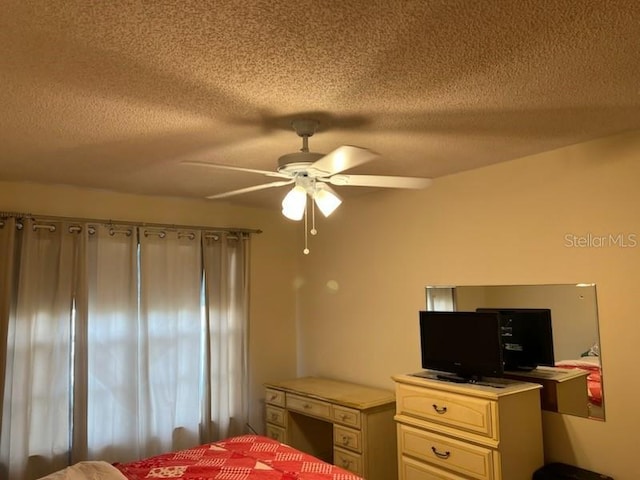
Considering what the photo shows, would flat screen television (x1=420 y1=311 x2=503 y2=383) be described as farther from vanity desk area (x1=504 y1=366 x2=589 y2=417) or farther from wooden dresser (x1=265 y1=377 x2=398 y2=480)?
wooden dresser (x1=265 y1=377 x2=398 y2=480)

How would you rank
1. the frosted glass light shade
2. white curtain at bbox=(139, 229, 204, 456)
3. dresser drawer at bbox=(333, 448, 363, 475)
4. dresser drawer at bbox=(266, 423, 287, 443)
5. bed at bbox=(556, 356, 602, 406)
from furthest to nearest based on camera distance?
dresser drawer at bbox=(266, 423, 287, 443) → white curtain at bbox=(139, 229, 204, 456) → dresser drawer at bbox=(333, 448, 363, 475) → bed at bbox=(556, 356, 602, 406) → the frosted glass light shade

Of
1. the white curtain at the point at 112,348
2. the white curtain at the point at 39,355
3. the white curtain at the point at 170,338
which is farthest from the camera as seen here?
the white curtain at the point at 170,338

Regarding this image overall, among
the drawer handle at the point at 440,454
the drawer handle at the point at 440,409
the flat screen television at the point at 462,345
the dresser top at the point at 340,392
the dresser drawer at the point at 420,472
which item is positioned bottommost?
the dresser drawer at the point at 420,472

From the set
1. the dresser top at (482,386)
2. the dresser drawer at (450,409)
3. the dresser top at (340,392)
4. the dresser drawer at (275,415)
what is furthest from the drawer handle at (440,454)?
the dresser drawer at (275,415)

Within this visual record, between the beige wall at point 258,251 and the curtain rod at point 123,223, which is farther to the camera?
the beige wall at point 258,251

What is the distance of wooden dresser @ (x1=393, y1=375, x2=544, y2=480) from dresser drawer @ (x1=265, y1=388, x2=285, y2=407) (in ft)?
4.29

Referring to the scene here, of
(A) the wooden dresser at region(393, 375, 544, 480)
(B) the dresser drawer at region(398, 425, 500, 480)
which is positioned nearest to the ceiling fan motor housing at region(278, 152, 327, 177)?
(A) the wooden dresser at region(393, 375, 544, 480)

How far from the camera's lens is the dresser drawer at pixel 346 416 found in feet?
11.2

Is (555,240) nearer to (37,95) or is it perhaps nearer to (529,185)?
(529,185)

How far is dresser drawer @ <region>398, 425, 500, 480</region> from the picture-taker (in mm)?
2621

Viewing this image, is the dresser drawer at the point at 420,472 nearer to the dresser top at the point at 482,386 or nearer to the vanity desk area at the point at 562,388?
the dresser top at the point at 482,386

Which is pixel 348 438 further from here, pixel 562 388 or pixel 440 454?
pixel 562 388

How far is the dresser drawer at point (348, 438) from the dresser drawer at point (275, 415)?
2.20ft

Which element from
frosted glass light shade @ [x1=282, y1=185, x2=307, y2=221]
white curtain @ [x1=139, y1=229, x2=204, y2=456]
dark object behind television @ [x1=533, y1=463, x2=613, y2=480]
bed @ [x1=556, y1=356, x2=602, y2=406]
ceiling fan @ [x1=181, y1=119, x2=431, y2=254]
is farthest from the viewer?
white curtain @ [x1=139, y1=229, x2=204, y2=456]
